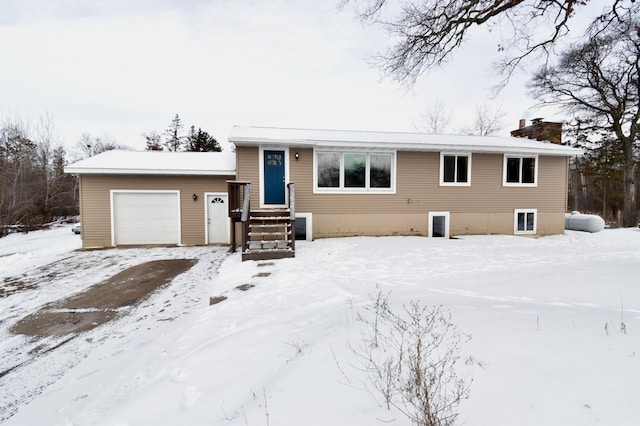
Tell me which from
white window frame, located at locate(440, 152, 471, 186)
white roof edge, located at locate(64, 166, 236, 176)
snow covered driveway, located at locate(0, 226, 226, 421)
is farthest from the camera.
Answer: white window frame, located at locate(440, 152, 471, 186)

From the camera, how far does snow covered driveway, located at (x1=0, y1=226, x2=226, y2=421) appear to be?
121 inches

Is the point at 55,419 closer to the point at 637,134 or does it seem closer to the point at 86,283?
the point at 86,283

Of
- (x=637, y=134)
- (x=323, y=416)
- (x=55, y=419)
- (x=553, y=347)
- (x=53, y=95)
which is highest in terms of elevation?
(x=53, y=95)

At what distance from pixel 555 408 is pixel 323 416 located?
1314 mm

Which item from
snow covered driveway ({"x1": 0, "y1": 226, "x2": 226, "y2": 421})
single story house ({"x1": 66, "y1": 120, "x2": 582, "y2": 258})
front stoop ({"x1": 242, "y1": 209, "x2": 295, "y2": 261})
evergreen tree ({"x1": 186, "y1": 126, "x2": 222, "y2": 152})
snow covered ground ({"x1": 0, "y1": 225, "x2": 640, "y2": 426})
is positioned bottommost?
snow covered driveway ({"x1": 0, "y1": 226, "x2": 226, "y2": 421})

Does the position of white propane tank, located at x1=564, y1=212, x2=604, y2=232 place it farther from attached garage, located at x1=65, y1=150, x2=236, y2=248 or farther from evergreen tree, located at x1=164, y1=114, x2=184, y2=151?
evergreen tree, located at x1=164, y1=114, x2=184, y2=151

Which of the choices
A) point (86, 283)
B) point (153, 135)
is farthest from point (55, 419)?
point (153, 135)

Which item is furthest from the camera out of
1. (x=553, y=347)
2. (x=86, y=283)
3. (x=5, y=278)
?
(x=5, y=278)

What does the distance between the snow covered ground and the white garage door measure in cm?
432

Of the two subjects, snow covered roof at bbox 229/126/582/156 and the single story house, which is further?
the single story house

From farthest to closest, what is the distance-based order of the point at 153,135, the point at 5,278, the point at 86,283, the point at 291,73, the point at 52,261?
the point at 153,135, the point at 291,73, the point at 52,261, the point at 5,278, the point at 86,283

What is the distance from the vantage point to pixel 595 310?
10.7 feet

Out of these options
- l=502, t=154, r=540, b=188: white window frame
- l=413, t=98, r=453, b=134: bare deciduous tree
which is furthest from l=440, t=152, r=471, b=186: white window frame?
l=413, t=98, r=453, b=134: bare deciduous tree

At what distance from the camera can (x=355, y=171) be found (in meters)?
9.53
